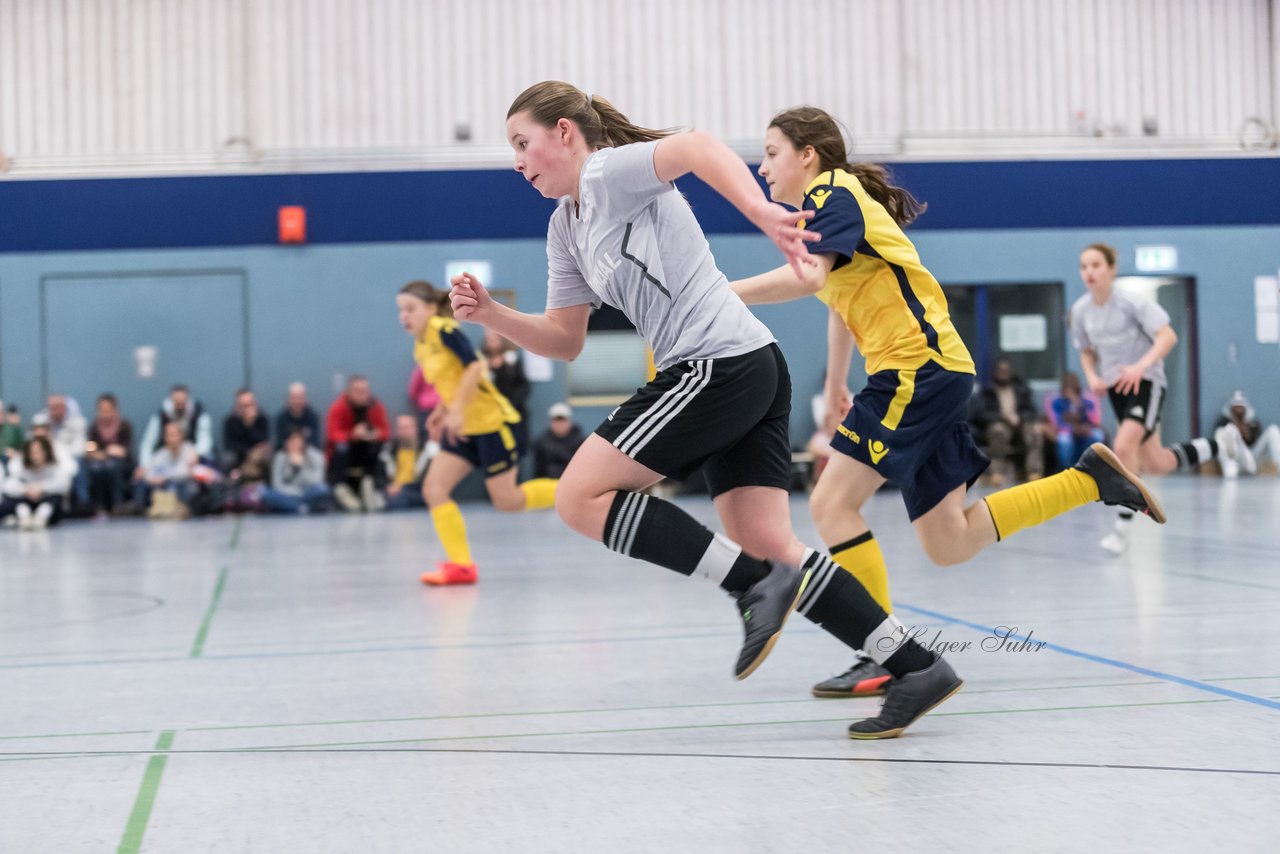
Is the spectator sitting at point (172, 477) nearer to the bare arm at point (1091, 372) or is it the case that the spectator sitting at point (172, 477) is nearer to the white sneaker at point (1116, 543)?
the bare arm at point (1091, 372)

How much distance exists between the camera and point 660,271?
2936 millimetres

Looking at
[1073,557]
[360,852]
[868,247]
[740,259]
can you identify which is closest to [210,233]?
[740,259]

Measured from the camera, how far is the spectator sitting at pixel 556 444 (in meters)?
13.5

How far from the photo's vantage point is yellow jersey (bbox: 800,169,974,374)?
3.54m

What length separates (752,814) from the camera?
2.44 meters

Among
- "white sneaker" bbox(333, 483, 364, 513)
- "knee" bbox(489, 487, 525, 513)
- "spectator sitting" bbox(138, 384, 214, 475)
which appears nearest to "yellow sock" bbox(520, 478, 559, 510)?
"knee" bbox(489, 487, 525, 513)

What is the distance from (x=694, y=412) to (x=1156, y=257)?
14.0 m

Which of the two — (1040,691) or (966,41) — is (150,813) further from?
(966,41)

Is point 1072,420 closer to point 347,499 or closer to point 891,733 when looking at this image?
point 347,499

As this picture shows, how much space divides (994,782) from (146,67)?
14602 mm

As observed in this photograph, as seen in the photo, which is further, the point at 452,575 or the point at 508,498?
the point at 508,498

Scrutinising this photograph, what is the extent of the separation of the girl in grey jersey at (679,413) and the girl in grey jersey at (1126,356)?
441 cm

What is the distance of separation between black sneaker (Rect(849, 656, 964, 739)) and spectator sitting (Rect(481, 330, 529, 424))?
10657 mm

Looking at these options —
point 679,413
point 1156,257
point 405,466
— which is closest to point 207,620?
point 679,413
